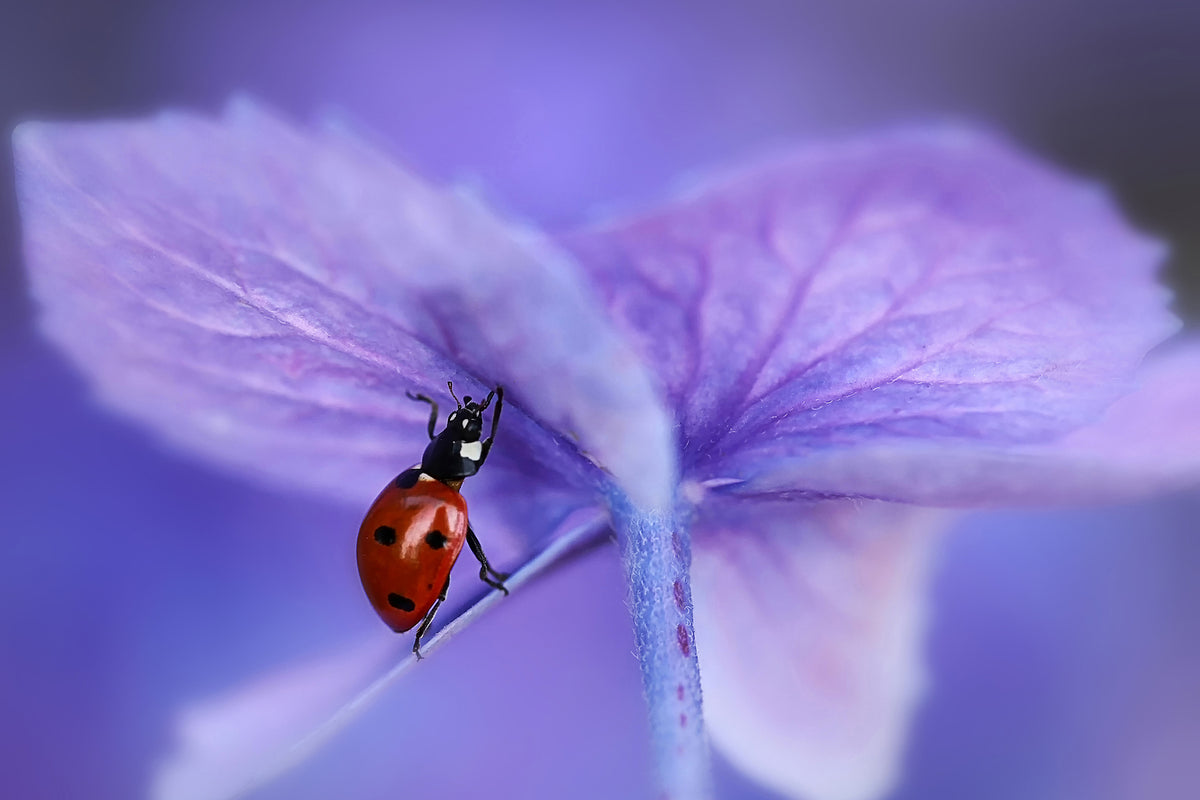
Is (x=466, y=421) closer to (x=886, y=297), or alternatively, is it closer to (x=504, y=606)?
(x=886, y=297)

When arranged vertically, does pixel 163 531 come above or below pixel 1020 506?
below

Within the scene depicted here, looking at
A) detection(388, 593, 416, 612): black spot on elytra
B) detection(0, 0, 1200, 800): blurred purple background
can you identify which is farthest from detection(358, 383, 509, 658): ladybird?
detection(0, 0, 1200, 800): blurred purple background

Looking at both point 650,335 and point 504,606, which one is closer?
point 650,335

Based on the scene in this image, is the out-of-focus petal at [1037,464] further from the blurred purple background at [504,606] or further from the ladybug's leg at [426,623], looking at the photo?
the blurred purple background at [504,606]

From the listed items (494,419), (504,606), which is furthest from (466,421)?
(504,606)

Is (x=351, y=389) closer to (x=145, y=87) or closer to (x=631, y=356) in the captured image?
(x=631, y=356)

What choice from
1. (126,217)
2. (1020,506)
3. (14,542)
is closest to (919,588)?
(1020,506)

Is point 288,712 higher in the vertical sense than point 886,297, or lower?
lower

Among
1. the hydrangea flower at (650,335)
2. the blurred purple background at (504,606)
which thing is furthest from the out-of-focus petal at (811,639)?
the blurred purple background at (504,606)
